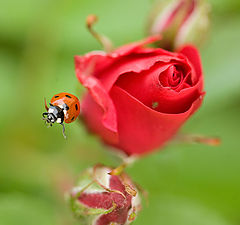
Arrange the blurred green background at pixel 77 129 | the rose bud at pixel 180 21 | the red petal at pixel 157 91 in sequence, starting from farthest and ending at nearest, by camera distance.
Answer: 1. the blurred green background at pixel 77 129
2. the rose bud at pixel 180 21
3. the red petal at pixel 157 91

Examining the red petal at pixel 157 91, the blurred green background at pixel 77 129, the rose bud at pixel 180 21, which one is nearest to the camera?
the red petal at pixel 157 91

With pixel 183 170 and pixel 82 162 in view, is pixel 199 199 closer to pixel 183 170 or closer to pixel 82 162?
pixel 183 170

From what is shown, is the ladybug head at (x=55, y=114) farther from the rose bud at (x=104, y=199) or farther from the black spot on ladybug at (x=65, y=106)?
the rose bud at (x=104, y=199)

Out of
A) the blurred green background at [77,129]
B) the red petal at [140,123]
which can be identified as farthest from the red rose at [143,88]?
the blurred green background at [77,129]

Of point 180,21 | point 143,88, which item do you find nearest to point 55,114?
point 143,88

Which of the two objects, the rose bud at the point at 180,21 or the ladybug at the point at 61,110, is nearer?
the ladybug at the point at 61,110

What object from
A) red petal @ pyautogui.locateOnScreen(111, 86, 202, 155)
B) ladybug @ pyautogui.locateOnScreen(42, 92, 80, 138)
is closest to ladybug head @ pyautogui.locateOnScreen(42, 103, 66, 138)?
ladybug @ pyautogui.locateOnScreen(42, 92, 80, 138)

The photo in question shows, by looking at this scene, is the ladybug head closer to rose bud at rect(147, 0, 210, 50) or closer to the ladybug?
the ladybug
